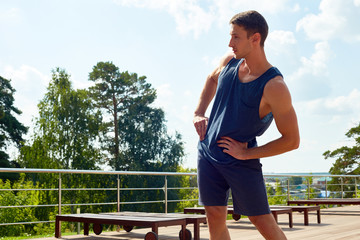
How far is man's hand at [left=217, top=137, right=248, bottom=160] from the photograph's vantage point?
1.52 metres

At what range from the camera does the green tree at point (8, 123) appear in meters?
25.8

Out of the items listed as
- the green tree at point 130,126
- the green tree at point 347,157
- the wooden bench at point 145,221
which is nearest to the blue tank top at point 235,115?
the wooden bench at point 145,221

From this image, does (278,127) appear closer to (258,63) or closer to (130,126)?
(258,63)

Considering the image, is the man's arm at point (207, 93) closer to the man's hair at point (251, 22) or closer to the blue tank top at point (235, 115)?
the blue tank top at point (235, 115)

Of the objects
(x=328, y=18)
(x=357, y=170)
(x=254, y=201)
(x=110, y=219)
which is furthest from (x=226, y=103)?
(x=357, y=170)

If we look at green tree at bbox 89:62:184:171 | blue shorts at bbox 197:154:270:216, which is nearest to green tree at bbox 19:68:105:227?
green tree at bbox 89:62:184:171

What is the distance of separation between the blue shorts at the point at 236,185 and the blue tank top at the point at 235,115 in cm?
2

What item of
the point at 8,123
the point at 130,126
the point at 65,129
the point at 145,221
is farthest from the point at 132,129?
the point at 145,221

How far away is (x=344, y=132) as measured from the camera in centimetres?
2461

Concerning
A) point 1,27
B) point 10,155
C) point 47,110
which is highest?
point 1,27

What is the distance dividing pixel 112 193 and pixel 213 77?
2422 centimetres

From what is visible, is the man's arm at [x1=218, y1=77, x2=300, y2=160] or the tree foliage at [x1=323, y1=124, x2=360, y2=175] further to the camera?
the tree foliage at [x1=323, y1=124, x2=360, y2=175]

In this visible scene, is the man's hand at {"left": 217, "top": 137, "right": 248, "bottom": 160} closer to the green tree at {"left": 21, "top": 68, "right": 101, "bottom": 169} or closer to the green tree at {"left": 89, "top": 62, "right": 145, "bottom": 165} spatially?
the green tree at {"left": 21, "top": 68, "right": 101, "bottom": 169}

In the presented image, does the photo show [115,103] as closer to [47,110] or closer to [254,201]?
[47,110]
